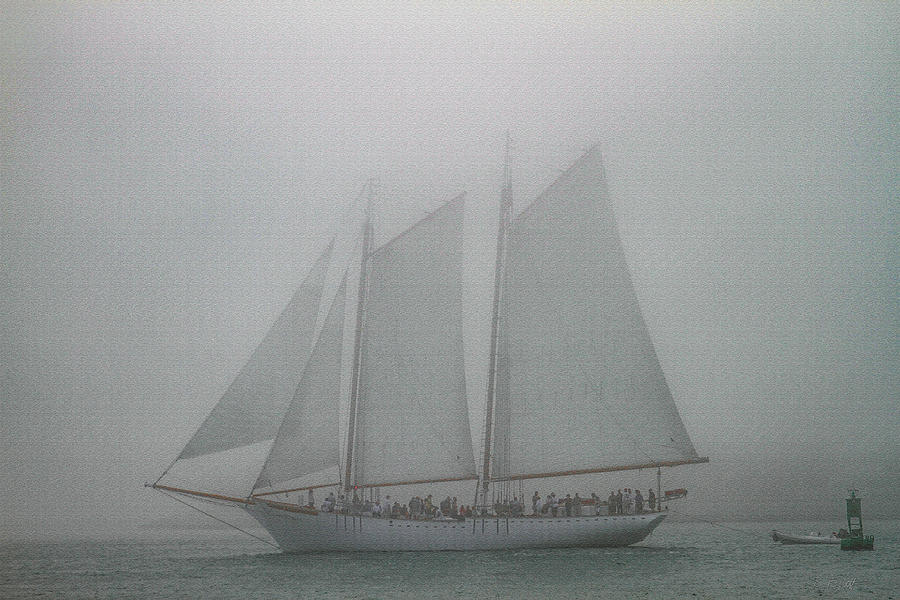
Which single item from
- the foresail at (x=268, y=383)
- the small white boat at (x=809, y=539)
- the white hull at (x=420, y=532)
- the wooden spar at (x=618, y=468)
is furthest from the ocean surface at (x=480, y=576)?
the small white boat at (x=809, y=539)

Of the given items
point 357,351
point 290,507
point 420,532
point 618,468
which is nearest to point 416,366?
point 357,351

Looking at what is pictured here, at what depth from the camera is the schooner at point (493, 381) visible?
25.2 meters

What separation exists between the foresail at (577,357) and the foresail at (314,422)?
5.25 metres

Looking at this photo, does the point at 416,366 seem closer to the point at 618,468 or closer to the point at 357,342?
the point at 357,342

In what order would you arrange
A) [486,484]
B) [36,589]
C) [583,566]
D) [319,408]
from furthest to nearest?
[486,484] < [319,408] < [583,566] < [36,589]

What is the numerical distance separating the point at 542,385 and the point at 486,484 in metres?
3.58

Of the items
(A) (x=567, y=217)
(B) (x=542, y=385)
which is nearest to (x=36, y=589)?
(B) (x=542, y=385)

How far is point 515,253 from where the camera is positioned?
2748cm

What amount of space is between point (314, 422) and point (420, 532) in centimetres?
465

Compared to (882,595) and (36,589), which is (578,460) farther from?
(36,589)

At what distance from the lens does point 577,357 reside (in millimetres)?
26547

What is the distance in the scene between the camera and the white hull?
82.3ft

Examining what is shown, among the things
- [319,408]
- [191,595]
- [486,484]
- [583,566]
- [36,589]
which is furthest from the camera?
[486,484]

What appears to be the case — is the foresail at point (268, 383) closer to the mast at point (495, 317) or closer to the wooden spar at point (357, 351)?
the wooden spar at point (357, 351)
